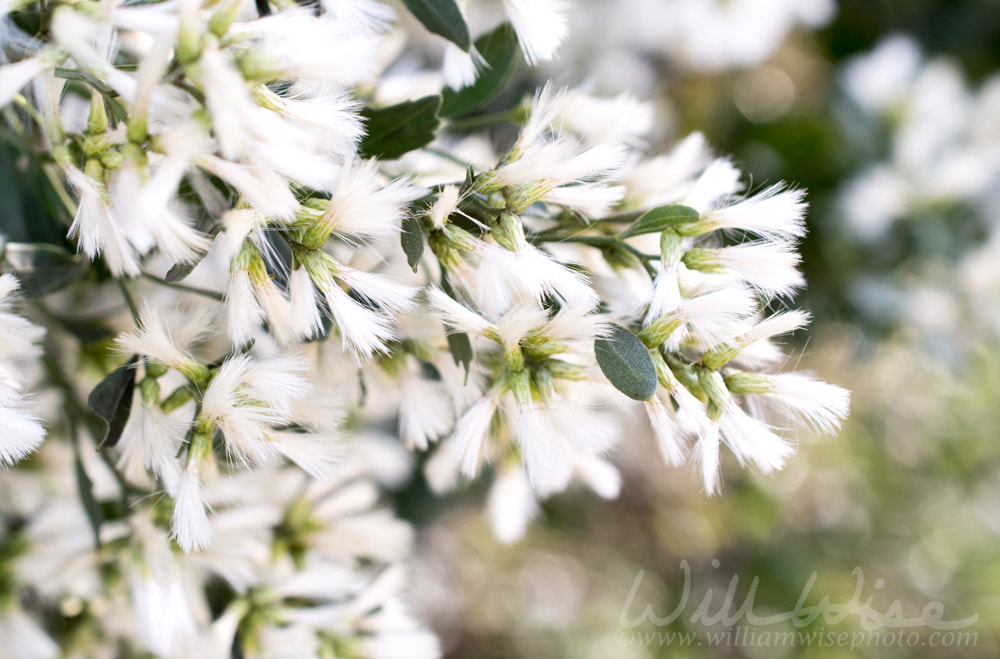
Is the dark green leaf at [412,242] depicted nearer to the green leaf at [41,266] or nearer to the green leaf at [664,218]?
the green leaf at [664,218]

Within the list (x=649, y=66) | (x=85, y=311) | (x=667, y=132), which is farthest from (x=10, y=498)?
(x=649, y=66)

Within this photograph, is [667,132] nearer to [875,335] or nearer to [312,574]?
[875,335]

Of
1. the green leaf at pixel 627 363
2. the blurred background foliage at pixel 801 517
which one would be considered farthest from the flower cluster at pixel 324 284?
the blurred background foliage at pixel 801 517

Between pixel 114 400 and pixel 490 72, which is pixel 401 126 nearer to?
pixel 490 72

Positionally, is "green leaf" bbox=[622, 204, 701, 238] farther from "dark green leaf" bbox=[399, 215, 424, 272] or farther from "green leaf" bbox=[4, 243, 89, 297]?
"green leaf" bbox=[4, 243, 89, 297]

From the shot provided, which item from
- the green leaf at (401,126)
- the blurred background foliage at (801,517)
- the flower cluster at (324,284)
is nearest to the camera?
the flower cluster at (324,284)

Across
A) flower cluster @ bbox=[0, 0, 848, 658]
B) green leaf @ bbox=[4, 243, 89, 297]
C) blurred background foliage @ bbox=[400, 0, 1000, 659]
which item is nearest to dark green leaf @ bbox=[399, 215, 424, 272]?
flower cluster @ bbox=[0, 0, 848, 658]
